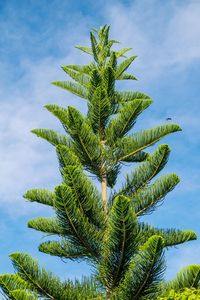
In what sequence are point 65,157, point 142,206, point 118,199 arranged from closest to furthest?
1. point 118,199
2. point 65,157
3. point 142,206

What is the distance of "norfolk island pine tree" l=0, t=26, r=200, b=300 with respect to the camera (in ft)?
28.1

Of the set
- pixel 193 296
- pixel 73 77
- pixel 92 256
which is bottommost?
pixel 193 296

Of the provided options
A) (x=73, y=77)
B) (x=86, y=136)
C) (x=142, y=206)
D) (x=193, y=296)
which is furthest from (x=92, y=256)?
(x=73, y=77)

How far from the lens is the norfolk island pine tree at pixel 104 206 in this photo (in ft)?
28.1

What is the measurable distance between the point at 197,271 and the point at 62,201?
7.44 ft

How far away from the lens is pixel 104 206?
1012 centimetres

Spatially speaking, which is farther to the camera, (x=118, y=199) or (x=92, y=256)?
(x=92, y=256)

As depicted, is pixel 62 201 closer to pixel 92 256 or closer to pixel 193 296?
pixel 92 256

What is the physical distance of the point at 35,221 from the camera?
1082 cm

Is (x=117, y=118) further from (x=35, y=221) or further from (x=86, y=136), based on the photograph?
(x=35, y=221)

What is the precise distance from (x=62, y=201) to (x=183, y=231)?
9.12ft

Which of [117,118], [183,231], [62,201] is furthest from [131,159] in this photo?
[62,201]

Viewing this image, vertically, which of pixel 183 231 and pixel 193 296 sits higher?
pixel 183 231

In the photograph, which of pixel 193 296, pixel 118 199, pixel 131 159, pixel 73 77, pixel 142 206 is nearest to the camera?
pixel 193 296
